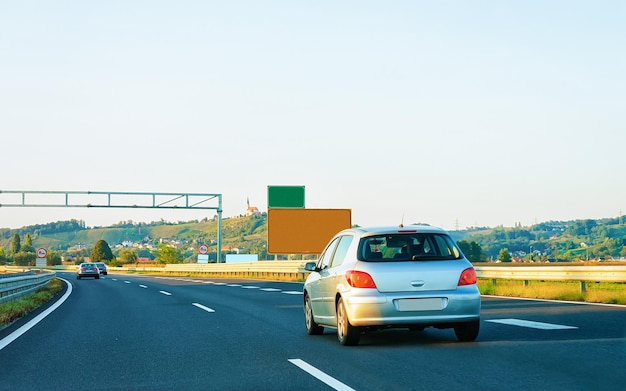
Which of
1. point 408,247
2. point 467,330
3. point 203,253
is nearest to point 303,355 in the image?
point 408,247

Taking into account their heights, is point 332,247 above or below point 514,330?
above

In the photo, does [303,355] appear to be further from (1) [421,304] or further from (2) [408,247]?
(2) [408,247]

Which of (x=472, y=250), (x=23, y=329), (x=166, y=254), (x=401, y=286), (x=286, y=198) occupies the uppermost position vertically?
(x=286, y=198)

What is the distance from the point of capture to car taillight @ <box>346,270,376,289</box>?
32.3 ft

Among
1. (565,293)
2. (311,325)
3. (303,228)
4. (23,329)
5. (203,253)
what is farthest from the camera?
(203,253)

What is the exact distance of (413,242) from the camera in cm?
1066

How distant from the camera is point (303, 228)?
45406 mm

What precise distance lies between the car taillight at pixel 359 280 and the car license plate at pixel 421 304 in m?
0.40

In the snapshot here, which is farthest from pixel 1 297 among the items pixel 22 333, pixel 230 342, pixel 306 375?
pixel 306 375

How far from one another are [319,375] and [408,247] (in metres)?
3.13

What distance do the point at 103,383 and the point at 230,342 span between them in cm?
337

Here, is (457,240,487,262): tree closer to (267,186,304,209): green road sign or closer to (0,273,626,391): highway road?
(267,186,304,209): green road sign

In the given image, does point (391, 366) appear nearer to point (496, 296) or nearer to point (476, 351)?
point (476, 351)

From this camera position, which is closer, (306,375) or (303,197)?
(306,375)
